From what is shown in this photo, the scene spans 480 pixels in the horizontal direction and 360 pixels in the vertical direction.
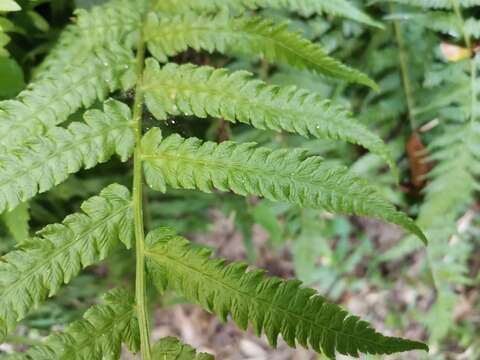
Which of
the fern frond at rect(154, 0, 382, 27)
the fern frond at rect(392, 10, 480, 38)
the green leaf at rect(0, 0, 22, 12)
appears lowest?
the fern frond at rect(392, 10, 480, 38)

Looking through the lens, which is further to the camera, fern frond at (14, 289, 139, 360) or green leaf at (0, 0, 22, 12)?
green leaf at (0, 0, 22, 12)

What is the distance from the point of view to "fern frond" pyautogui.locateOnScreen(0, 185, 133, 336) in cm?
113

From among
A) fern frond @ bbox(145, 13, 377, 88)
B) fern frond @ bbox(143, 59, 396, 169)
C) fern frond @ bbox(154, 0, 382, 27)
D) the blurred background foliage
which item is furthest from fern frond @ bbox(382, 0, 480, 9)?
fern frond @ bbox(143, 59, 396, 169)

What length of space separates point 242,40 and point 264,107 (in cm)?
26

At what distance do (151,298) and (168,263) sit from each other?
135 centimetres

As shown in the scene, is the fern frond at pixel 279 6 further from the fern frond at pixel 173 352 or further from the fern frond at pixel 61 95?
the fern frond at pixel 173 352

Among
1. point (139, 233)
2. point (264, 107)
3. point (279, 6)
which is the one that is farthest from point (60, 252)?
point (279, 6)

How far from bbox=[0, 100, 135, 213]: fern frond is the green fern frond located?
0.81 feet

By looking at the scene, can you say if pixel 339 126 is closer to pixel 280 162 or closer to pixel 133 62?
pixel 280 162

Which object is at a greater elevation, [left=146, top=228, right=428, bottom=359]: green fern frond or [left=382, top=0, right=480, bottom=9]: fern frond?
[left=382, top=0, right=480, bottom=9]: fern frond

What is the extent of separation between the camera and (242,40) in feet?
5.08

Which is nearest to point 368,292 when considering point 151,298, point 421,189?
point 421,189

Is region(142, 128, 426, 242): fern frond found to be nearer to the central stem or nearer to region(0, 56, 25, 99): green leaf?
the central stem

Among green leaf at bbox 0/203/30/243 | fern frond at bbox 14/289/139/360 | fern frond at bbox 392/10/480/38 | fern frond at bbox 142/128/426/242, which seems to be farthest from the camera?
fern frond at bbox 392/10/480/38
